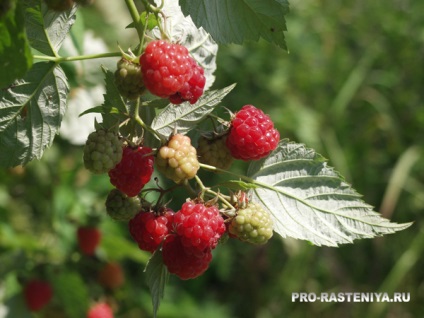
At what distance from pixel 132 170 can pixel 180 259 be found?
6.2 inches

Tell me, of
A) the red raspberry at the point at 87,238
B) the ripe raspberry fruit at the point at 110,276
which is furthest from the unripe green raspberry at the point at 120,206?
the ripe raspberry fruit at the point at 110,276

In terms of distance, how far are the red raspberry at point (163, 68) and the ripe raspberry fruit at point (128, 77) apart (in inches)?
0.6

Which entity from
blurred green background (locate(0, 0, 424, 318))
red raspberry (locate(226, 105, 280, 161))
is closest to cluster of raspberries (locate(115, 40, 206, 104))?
red raspberry (locate(226, 105, 280, 161))

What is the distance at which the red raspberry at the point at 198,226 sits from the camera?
3.17 ft

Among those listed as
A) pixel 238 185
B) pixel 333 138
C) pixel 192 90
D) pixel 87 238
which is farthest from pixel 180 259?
pixel 333 138

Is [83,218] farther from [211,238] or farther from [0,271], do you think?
[211,238]

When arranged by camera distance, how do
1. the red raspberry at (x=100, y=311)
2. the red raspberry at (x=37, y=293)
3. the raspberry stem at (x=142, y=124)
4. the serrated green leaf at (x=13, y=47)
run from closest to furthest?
1. the serrated green leaf at (x=13, y=47)
2. the raspberry stem at (x=142, y=124)
3. the red raspberry at (x=37, y=293)
4. the red raspberry at (x=100, y=311)

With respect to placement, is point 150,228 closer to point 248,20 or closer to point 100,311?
point 248,20

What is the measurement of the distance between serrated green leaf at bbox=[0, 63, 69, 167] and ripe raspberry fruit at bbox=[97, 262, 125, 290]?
3.81 ft

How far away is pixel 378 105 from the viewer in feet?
11.9

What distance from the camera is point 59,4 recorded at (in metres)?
0.99

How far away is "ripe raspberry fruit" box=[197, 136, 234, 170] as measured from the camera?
Answer: 104 cm

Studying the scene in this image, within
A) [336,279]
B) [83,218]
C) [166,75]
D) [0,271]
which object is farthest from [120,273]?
[336,279]

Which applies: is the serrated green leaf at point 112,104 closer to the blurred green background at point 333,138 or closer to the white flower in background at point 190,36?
the white flower in background at point 190,36
